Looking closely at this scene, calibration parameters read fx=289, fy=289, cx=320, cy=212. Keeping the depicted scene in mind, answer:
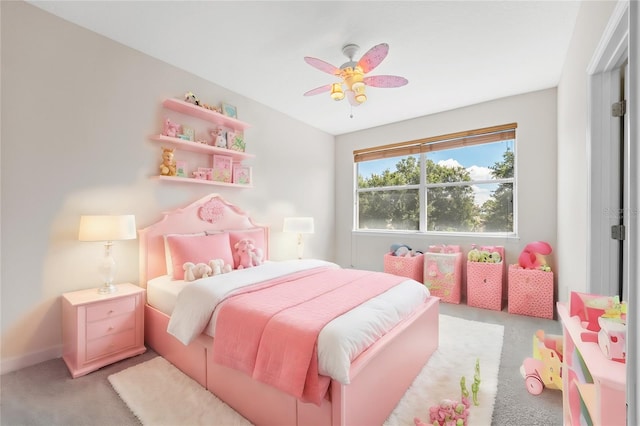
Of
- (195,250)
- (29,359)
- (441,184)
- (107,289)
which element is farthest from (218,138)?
(441,184)

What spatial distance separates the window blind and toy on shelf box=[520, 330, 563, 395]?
2.66 m

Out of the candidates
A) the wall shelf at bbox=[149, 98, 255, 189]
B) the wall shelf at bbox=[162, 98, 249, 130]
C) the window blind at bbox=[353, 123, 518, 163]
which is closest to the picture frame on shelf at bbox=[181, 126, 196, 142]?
the wall shelf at bbox=[149, 98, 255, 189]

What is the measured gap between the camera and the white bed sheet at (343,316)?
136 centimetres

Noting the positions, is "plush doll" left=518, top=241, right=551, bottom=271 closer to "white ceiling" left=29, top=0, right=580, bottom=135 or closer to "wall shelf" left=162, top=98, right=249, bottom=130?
"white ceiling" left=29, top=0, right=580, bottom=135

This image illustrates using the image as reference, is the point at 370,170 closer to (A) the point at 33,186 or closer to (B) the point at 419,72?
(B) the point at 419,72

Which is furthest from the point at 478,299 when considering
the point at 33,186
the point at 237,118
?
the point at 33,186

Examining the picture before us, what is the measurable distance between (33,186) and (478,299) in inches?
178

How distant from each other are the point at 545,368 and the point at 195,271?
2723 millimetres

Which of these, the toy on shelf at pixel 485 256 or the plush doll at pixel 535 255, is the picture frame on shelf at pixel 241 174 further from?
the plush doll at pixel 535 255

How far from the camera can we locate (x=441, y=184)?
428 cm

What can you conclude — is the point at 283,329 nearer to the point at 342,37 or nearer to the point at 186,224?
the point at 186,224

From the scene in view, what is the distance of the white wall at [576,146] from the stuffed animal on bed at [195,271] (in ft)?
9.43

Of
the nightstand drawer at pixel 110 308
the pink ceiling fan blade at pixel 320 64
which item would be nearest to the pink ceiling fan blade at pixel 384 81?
the pink ceiling fan blade at pixel 320 64

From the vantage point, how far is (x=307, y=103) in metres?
3.85
